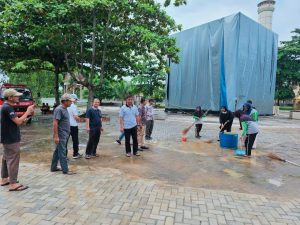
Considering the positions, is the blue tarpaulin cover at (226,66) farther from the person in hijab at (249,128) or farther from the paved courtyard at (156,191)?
the paved courtyard at (156,191)

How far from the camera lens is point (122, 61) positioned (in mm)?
19359

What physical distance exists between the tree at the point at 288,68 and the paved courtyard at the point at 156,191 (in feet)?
114

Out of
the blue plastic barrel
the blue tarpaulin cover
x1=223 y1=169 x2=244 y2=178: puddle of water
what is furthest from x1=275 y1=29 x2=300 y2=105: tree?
x1=223 y1=169 x2=244 y2=178: puddle of water

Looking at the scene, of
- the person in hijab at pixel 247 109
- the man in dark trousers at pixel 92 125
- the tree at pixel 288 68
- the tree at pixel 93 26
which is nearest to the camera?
the man in dark trousers at pixel 92 125

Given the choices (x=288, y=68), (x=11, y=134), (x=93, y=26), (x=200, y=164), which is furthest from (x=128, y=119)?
(x=288, y=68)

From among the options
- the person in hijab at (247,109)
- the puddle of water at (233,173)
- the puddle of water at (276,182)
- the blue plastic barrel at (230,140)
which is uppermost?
the person in hijab at (247,109)

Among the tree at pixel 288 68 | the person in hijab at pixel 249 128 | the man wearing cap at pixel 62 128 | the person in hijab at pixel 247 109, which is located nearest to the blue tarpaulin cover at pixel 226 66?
the tree at pixel 288 68

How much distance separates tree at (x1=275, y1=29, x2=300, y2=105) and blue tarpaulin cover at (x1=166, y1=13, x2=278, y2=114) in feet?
40.7

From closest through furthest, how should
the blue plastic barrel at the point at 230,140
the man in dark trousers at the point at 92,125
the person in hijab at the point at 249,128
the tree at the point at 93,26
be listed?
the man in dark trousers at the point at 92,125 < the person in hijab at the point at 249,128 < the blue plastic barrel at the point at 230,140 < the tree at the point at 93,26

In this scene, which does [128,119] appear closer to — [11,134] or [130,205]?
[11,134]

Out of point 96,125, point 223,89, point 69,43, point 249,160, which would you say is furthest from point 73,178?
point 223,89

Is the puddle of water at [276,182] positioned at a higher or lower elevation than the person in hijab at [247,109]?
lower

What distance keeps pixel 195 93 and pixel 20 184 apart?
73.5 ft

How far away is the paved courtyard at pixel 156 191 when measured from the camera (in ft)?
12.5
